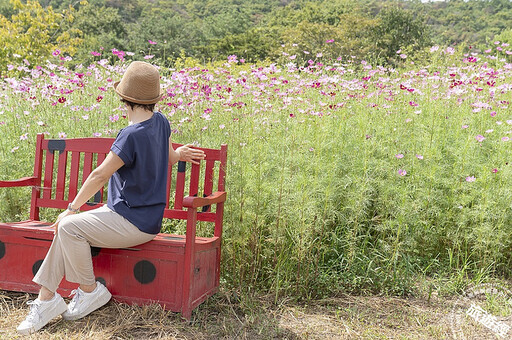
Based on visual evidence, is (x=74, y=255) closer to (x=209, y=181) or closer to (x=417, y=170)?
(x=209, y=181)

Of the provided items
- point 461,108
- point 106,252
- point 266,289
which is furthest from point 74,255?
point 461,108

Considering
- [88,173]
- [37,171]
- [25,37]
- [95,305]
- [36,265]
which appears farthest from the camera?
[25,37]

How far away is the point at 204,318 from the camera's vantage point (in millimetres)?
2943

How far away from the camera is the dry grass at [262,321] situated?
2.74 m

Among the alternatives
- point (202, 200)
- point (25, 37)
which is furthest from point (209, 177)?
point (25, 37)

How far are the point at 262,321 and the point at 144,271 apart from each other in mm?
671

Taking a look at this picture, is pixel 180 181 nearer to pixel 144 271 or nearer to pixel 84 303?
pixel 144 271

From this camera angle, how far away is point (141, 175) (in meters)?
2.69

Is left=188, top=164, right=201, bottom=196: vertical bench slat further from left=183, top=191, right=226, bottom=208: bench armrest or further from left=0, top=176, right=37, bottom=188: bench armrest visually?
left=0, top=176, right=37, bottom=188: bench armrest

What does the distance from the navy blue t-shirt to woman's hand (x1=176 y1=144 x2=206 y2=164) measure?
24 centimetres

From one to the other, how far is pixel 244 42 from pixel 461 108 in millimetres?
19938

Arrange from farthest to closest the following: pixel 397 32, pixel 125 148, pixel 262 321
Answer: pixel 397 32 < pixel 262 321 < pixel 125 148

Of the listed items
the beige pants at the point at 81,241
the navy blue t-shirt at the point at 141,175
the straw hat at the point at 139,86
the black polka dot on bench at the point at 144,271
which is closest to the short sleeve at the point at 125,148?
the navy blue t-shirt at the point at 141,175

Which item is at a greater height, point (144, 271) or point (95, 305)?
point (144, 271)
